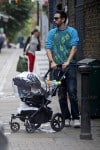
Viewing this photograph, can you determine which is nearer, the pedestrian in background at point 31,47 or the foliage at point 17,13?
the pedestrian in background at point 31,47

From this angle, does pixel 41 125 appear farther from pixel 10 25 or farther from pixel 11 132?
pixel 10 25

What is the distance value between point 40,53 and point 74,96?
8.76 m

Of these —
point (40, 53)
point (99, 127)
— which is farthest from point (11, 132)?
point (40, 53)

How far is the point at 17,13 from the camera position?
219 feet

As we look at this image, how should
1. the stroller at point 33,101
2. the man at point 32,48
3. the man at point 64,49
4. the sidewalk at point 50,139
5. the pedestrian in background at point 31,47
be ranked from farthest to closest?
the pedestrian in background at point 31,47, the man at point 32,48, the man at point 64,49, the stroller at point 33,101, the sidewalk at point 50,139

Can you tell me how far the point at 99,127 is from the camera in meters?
10.7

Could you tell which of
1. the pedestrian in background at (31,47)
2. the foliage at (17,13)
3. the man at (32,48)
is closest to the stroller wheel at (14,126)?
the man at (32,48)

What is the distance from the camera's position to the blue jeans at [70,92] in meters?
10.4

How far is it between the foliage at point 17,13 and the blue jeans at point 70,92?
5225 centimetres

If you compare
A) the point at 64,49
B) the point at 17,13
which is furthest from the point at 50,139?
the point at 17,13

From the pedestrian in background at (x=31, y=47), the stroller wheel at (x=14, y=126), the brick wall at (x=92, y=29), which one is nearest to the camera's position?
the stroller wheel at (x=14, y=126)

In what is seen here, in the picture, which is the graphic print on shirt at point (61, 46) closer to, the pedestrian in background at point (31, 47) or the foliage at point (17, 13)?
the pedestrian in background at point (31, 47)

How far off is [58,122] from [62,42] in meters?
1.32

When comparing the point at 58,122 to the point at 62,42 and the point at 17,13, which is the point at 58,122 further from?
the point at 17,13
